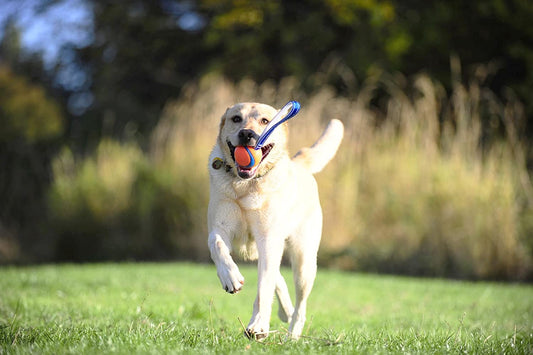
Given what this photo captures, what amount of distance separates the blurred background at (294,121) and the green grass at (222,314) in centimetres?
114

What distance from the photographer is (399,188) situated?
9.05m

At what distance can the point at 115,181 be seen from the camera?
34.7 feet

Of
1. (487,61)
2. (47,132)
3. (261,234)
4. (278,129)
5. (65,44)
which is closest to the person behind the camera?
(261,234)

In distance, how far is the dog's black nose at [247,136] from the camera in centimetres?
337

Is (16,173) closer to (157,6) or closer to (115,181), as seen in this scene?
(157,6)

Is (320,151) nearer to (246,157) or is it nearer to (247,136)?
(247,136)

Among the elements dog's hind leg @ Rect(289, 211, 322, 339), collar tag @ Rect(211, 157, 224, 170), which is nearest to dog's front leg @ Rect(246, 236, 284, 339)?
dog's hind leg @ Rect(289, 211, 322, 339)

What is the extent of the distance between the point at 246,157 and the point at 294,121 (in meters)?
6.26

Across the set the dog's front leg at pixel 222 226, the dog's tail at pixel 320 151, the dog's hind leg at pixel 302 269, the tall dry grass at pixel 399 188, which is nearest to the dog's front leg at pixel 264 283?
the dog's front leg at pixel 222 226

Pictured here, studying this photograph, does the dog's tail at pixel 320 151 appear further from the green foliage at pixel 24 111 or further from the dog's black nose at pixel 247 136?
the green foliage at pixel 24 111

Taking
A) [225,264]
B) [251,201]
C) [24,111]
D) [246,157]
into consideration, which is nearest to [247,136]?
[246,157]

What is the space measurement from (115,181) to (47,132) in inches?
271

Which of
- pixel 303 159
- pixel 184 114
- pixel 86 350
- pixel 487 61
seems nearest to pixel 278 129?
pixel 303 159

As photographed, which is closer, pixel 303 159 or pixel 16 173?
pixel 303 159
